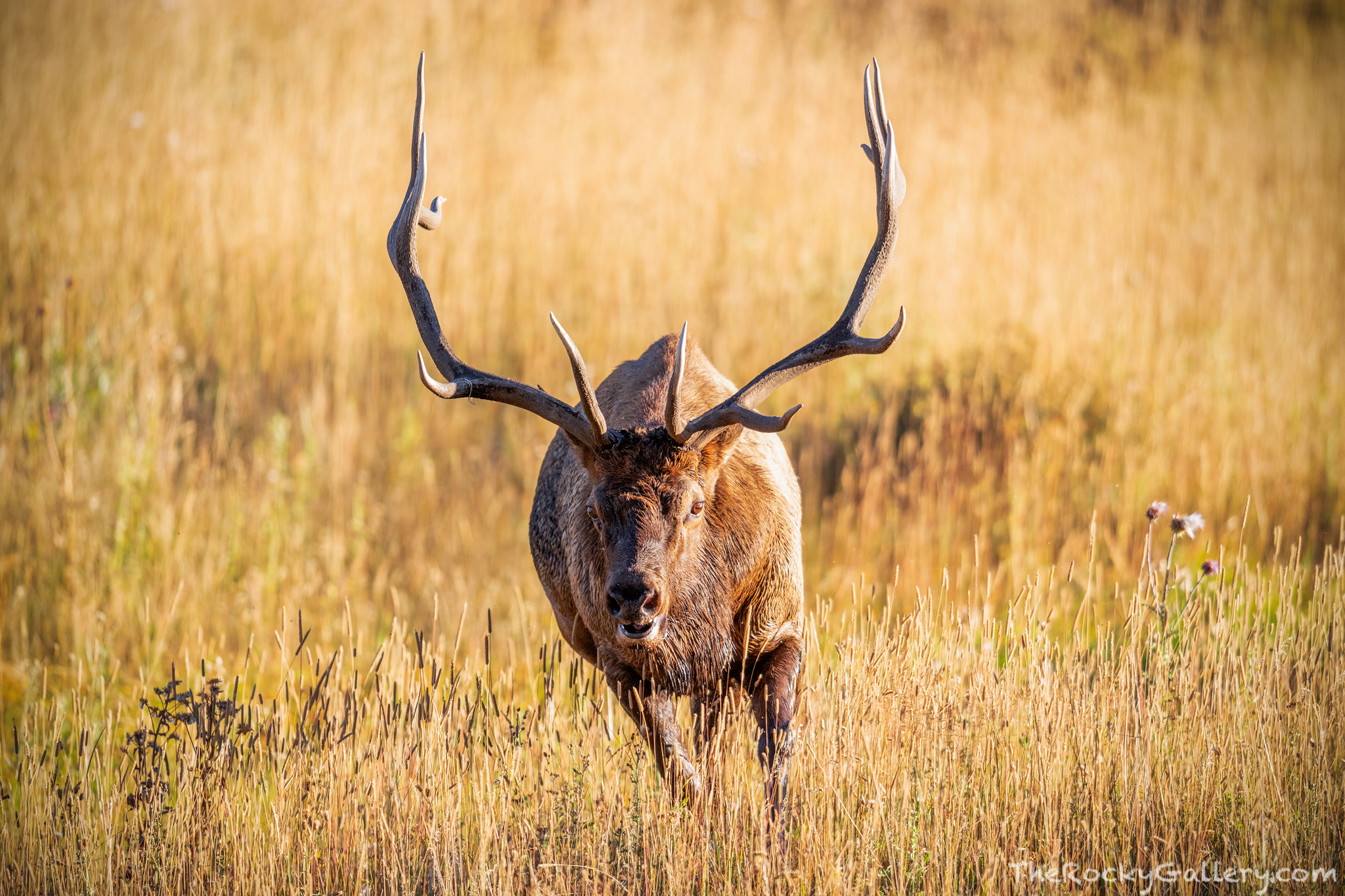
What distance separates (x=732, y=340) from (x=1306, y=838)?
22.9ft

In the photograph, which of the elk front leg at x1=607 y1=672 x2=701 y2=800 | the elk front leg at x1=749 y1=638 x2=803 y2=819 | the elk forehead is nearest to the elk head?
the elk forehead

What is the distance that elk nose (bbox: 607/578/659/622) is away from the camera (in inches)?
169

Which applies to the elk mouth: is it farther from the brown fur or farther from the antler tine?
the antler tine

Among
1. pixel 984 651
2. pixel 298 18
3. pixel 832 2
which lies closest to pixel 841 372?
pixel 984 651

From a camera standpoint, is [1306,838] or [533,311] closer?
[1306,838]

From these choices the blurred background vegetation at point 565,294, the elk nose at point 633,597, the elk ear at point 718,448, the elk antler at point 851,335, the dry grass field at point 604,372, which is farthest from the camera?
the blurred background vegetation at point 565,294

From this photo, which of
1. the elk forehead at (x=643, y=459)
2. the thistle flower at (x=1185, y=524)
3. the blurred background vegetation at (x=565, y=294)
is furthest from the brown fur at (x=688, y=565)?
the thistle flower at (x=1185, y=524)

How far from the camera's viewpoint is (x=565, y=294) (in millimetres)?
10781

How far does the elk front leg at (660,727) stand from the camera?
4691 mm

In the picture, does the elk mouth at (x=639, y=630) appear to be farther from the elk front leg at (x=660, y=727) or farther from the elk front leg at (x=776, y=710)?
the elk front leg at (x=776, y=710)

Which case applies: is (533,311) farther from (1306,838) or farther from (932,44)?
(932,44)

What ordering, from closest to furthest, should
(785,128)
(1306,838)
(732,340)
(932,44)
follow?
(1306,838) < (732,340) < (785,128) < (932,44)

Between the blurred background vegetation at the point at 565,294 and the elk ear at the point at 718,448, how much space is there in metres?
1.18

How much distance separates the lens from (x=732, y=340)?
10.4m
